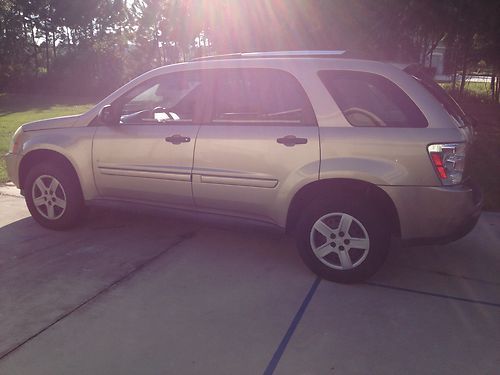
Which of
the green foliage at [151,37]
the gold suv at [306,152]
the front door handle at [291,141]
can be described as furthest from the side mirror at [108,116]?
the green foliage at [151,37]

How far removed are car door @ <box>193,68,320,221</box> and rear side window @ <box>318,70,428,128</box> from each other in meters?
0.26

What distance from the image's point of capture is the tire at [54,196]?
192 inches

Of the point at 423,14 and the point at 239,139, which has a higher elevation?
the point at 423,14

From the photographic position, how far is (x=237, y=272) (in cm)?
409

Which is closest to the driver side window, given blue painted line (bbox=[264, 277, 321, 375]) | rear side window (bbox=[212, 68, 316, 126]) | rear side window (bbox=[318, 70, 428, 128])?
rear side window (bbox=[212, 68, 316, 126])

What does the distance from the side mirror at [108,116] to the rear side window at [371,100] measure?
199 centimetres

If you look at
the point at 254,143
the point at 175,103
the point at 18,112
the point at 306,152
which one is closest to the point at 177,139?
the point at 254,143

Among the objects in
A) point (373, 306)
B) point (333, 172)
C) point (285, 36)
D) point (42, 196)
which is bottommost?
point (373, 306)

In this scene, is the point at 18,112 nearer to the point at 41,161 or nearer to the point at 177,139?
the point at 41,161

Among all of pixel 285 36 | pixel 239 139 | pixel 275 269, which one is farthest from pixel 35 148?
pixel 285 36

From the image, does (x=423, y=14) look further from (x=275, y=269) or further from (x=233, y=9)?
(x=275, y=269)

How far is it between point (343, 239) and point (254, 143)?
1041 mm

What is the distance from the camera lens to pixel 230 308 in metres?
3.48

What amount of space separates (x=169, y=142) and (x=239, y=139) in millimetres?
701
